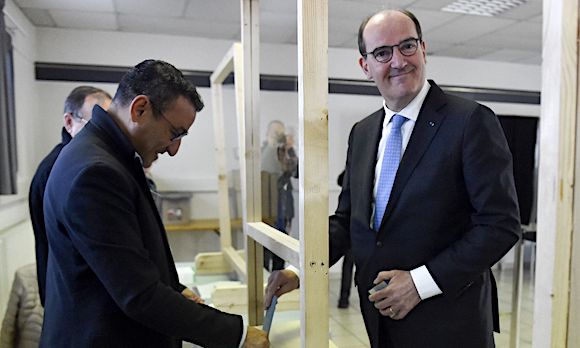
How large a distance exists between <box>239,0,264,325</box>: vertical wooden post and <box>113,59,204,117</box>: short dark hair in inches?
15.8

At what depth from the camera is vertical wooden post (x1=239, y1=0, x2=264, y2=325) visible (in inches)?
56.4

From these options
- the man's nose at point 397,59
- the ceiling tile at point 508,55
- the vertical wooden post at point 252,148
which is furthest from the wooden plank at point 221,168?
the ceiling tile at point 508,55

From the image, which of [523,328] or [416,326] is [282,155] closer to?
[416,326]

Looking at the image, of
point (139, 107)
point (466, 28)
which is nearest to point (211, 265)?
point (139, 107)

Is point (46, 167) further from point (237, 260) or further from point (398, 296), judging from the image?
point (398, 296)

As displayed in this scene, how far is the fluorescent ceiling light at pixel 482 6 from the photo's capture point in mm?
3432

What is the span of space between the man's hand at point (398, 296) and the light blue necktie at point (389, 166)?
0.52 ft

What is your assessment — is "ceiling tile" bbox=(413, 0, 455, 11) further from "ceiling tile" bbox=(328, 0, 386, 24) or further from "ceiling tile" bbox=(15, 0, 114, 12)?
"ceiling tile" bbox=(15, 0, 114, 12)

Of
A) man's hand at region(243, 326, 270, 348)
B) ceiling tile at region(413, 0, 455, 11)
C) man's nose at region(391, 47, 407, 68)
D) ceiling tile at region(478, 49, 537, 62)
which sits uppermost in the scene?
ceiling tile at region(413, 0, 455, 11)

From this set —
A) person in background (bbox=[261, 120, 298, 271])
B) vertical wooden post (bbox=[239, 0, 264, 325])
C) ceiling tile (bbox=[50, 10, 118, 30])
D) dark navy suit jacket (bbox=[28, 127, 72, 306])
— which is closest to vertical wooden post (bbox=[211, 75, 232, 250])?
person in background (bbox=[261, 120, 298, 271])

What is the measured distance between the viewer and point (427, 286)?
1.00 meters

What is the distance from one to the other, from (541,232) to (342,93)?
4293 mm

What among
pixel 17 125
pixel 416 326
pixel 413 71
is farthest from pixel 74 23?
pixel 416 326

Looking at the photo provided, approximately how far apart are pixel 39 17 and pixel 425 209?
382cm
